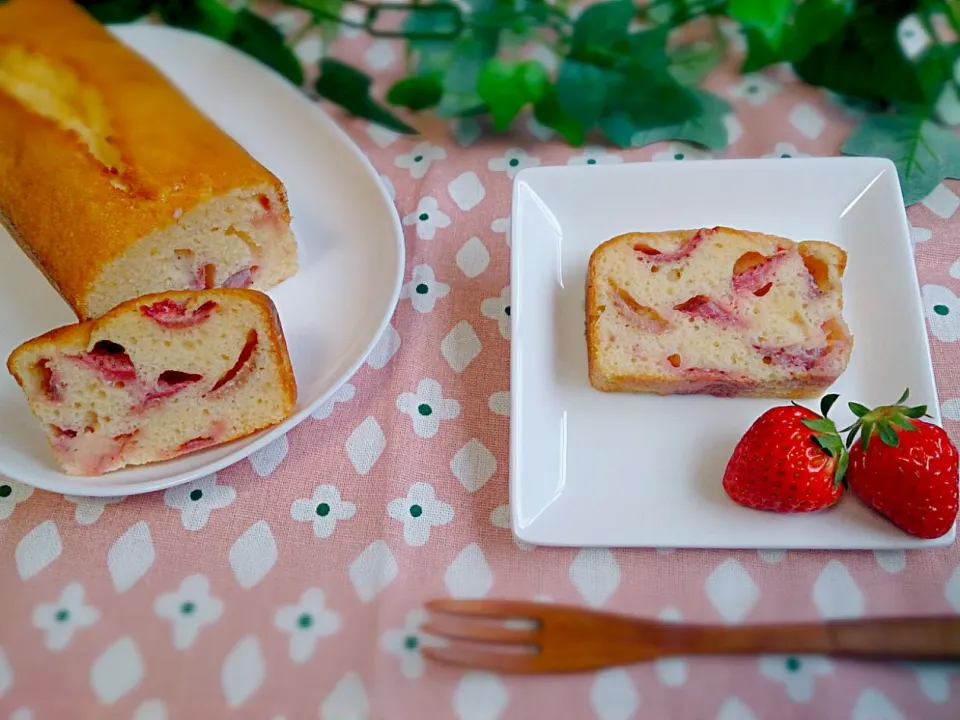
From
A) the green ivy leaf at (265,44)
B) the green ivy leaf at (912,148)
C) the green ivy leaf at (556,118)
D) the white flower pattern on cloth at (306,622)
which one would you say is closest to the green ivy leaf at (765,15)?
the green ivy leaf at (912,148)

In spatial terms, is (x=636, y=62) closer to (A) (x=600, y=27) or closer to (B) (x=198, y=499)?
(A) (x=600, y=27)

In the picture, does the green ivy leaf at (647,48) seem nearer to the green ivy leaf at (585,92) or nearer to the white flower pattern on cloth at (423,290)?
the green ivy leaf at (585,92)

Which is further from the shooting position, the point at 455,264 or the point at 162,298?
the point at 455,264

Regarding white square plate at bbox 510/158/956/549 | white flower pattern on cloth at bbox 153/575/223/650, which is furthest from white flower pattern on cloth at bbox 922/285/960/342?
white flower pattern on cloth at bbox 153/575/223/650

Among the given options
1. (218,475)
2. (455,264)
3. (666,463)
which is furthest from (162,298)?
(666,463)

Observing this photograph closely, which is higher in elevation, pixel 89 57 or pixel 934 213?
pixel 89 57

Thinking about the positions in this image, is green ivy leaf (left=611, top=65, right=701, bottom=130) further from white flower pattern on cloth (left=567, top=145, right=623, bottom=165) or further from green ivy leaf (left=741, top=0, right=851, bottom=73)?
green ivy leaf (left=741, top=0, right=851, bottom=73)

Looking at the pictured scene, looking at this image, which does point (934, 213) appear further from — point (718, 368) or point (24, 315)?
point (24, 315)
